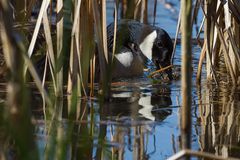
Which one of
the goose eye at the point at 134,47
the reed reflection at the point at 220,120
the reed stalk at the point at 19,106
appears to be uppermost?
the goose eye at the point at 134,47

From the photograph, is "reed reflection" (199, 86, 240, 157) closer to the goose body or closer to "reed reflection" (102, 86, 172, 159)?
"reed reflection" (102, 86, 172, 159)

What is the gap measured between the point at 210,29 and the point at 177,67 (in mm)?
1255

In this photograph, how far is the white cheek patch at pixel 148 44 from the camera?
20.2 ft

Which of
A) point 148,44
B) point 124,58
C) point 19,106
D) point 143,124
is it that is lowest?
point 143,124

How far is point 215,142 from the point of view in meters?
3.52

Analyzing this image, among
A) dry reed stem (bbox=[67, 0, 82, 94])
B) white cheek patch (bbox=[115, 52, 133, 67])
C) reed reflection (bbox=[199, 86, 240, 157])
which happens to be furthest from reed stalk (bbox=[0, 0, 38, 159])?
white cheek patch (bbox=[115, 52, 133, 67])

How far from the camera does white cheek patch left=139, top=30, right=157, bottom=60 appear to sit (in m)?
6.17

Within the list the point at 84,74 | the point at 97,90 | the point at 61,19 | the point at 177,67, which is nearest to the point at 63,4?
the point at 61,19

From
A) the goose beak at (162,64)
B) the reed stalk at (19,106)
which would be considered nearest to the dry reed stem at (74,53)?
the goose beak at (162,64)

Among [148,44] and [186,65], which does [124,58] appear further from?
[186,65]

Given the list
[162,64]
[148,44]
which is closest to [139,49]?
[148,44]

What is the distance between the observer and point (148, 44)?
248 inches

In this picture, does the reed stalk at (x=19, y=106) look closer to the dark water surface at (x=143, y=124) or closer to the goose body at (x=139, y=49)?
the dark water surface at (x=143, y=124)

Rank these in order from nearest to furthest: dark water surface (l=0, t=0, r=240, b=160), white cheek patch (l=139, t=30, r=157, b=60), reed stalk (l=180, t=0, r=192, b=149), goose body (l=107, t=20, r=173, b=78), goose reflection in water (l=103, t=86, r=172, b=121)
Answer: reed stalk (l=180, t=0, r=192, b=149) < dark water surface (l=0, t=0, r=240, b=160) < goose reflection in water (l=103, t=86, r=172, b=121) < goose body (l=107, t=20, r=173, b=78) < white cheek patch (l=139, t=30, r=157, b=60)
